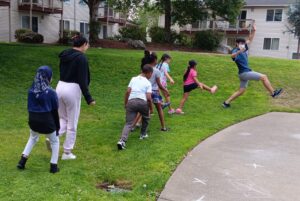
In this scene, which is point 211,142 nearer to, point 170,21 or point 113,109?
point 113,109

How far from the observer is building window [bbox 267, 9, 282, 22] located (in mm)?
40469

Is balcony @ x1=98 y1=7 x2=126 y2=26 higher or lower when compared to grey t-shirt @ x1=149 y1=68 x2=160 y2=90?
higher

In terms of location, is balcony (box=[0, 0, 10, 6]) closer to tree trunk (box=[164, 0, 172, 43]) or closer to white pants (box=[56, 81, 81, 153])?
tree trunk (box=[164, 0, 172, 43])

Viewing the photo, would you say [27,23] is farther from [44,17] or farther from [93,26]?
[93,26]

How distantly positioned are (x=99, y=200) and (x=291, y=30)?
36.2 m

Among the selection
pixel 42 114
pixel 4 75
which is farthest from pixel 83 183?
pixel 4 75

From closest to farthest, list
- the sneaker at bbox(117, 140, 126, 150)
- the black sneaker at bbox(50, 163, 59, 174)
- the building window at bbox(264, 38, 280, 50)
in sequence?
the black sneaker at bbox(50, 163, 59, 174), the sneaker at bbox(117, 140, 126, 150), the building window at bbox(264, 38, 280, 50)

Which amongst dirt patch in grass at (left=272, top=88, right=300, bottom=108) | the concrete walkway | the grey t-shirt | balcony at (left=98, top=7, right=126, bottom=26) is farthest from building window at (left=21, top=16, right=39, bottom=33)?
the concrete walkway

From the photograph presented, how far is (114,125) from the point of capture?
870cm

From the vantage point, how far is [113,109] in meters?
10.5

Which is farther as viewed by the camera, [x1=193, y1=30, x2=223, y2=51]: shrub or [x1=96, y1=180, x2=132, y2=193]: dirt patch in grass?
[x1=193, y1=30, x2=223, y2=51]: shrub

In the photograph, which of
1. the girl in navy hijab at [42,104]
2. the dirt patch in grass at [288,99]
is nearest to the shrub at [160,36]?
the dirt patch in grass at [288,99]

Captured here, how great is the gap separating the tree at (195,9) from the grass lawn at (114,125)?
10517 millimetres

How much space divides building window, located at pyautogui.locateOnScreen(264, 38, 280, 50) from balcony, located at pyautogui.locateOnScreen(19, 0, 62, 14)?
2041 centimetres
